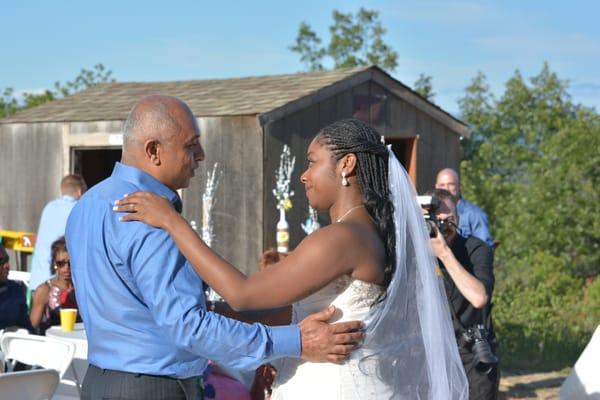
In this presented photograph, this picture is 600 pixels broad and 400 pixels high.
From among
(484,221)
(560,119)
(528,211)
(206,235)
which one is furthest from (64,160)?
(560,119)

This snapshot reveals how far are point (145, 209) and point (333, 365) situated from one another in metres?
0.83

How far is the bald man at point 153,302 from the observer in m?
2.93

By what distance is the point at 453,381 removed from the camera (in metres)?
3.72

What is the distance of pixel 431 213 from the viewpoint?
539 centimetres

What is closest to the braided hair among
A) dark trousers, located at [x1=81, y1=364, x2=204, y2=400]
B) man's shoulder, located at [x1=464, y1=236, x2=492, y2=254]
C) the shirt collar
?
the shirt collar

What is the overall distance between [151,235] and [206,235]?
269 inches

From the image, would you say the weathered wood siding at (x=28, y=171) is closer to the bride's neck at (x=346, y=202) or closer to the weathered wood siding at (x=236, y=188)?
the weathered wood siding at (x=236, y=188)

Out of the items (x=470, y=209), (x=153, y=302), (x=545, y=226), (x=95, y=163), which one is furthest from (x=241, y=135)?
(x=153, y=302)

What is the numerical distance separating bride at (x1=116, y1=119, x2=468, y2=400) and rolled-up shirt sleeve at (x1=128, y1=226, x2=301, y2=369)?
54 millimetres

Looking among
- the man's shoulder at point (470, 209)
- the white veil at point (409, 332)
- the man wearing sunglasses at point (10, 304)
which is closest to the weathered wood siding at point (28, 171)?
the man wearing sunglasses at point (10, 304)

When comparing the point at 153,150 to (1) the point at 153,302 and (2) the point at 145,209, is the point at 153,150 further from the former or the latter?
(1) the point at 153,302

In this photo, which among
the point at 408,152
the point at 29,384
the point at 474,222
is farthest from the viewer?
the point at 408,152

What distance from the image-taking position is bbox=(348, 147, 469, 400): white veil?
332 cm

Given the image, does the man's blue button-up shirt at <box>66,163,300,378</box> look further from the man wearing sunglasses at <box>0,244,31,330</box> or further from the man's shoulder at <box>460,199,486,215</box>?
the man's shoulder at <box>460,199,486,215</box>
